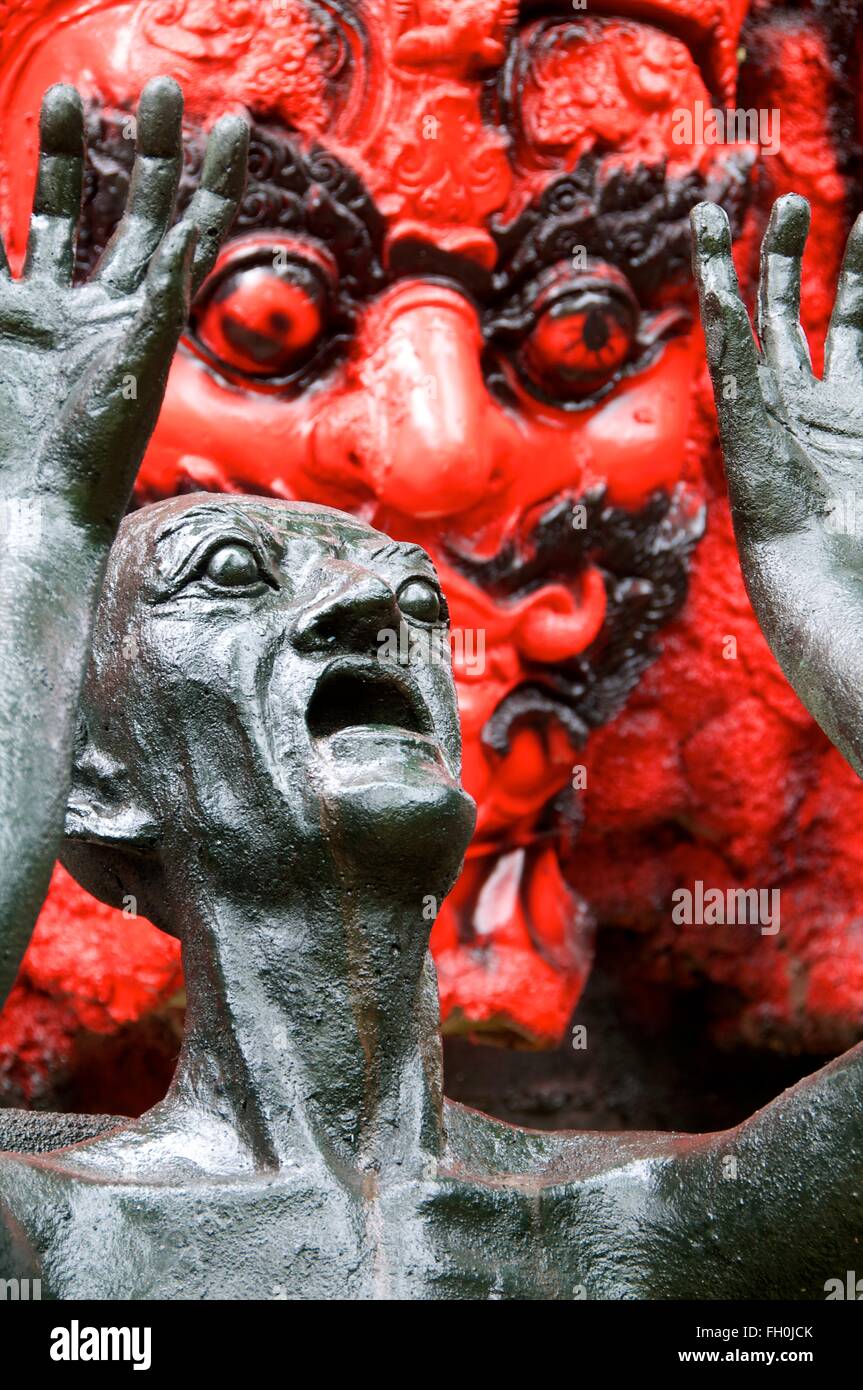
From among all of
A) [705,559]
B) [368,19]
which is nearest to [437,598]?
[368,19]

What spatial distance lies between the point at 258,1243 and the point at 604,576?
1441mm

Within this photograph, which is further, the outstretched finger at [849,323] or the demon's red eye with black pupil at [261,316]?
the demon's red eye with black pupil at [261,316]

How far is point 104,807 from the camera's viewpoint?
1.47 metres

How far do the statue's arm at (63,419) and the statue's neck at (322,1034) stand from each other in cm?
22

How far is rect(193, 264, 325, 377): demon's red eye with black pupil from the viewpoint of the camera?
238cm

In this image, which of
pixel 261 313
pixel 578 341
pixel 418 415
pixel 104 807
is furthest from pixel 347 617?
pixel 578 341

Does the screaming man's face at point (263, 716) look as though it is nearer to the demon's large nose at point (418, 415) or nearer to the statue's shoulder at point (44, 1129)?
the statue's shoulder at point (44, 1129)

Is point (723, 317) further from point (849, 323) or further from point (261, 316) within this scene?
point (261, 316)

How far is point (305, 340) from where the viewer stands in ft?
7.92

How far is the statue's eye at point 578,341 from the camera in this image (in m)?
2.47

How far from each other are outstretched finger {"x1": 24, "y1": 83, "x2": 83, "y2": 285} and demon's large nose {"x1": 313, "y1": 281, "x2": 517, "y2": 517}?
102 cm

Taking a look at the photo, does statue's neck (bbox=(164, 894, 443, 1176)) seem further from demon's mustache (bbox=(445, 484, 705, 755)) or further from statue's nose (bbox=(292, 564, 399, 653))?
demon's mustache (bbox=(445, 484, 705, 755))

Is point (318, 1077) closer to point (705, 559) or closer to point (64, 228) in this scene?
point (64, 228)

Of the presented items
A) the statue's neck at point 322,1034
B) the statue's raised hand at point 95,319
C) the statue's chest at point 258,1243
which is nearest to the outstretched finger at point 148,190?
the statue's raised hand at point 95,319
